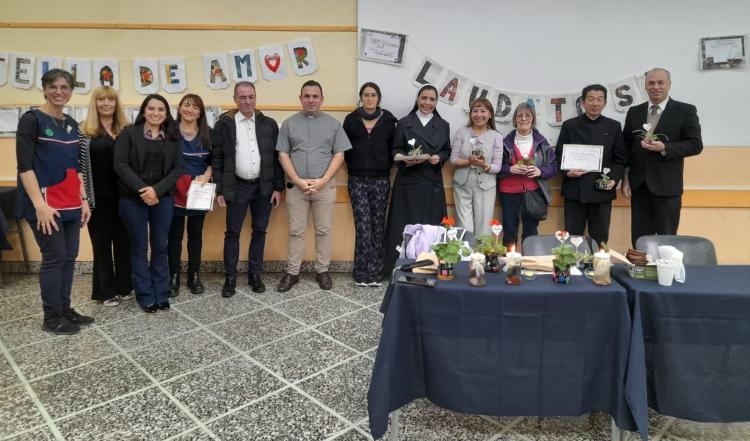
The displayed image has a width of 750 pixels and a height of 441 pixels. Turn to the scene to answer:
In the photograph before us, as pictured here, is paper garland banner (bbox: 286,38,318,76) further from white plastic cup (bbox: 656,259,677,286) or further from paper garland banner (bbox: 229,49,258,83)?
white plastic cup (bbox: 656,259,677,286)

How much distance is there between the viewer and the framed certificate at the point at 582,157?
3926 mm

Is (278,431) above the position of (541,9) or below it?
below

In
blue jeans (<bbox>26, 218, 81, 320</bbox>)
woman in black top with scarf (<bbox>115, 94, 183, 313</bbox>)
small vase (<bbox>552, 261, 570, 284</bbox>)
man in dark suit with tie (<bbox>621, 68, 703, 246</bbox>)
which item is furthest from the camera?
man in dark suit with tie (<bbox>621, 68, 703, 246</bbox>)

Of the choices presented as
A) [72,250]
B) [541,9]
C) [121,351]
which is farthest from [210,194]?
[541,9]

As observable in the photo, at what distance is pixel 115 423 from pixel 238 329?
1.13 metres

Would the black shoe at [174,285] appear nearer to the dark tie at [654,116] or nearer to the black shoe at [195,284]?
the black shoe at [195,284]

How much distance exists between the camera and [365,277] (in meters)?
4.26

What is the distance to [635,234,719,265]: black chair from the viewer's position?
8.43 ft

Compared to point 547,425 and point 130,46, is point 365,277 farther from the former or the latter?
point 130,46

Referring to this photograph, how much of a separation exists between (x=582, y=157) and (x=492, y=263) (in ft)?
7.27

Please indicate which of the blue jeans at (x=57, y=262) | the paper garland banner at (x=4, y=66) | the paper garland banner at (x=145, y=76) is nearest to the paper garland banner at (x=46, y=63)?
the paper garland banner at (x=4, y=66)

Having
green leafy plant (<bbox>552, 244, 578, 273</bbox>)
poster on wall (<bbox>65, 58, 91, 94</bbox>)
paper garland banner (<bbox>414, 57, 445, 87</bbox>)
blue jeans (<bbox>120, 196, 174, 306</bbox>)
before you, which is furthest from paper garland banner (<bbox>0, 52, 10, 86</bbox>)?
green leafy plant (<bbox>552, 244, 578, 273</bbox>)

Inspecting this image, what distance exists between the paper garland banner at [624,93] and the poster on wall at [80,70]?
15.0ft

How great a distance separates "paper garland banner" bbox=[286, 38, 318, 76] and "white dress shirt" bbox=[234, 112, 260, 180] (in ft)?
2.50
